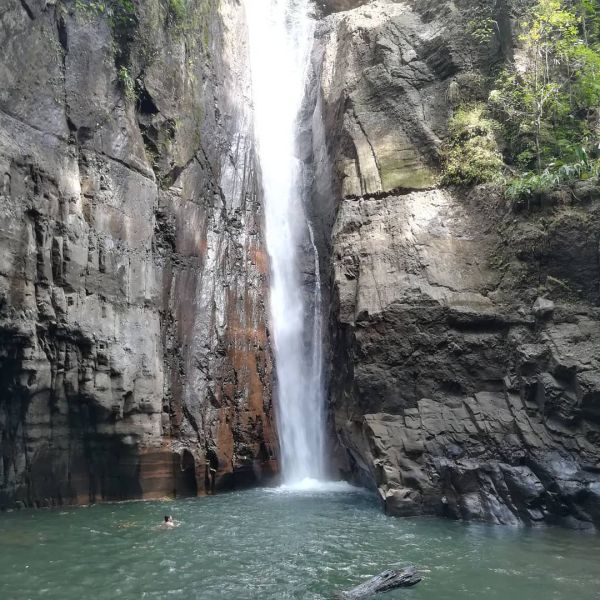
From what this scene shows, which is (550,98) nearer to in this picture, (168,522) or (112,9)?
(112,9)

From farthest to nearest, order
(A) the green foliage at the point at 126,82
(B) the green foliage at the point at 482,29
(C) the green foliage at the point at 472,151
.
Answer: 1. (B) the green foliage at the point at 482,29
2. (C) the green foliage at the point at 472,151
3. (A) the green foliage at the point at 126,82

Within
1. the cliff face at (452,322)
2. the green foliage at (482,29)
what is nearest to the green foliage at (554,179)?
the cliff face at (452,322)

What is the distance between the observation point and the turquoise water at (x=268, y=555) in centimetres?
709

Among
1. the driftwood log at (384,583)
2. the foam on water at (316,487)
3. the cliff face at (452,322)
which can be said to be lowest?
the driftwood log at (384,583)

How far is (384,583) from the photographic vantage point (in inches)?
275

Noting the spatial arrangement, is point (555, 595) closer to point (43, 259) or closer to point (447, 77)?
point (43, 259)

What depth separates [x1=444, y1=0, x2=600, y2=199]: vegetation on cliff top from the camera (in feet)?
48.0

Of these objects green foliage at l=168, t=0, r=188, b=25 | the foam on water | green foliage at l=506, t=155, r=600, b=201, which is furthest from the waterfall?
green foliage at l=506, t=155, r=600, b=201

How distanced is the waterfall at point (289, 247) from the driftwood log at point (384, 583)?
24.2ft

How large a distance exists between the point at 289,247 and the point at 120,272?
269 inches

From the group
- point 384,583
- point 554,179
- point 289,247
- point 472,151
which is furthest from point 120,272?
point 554,179

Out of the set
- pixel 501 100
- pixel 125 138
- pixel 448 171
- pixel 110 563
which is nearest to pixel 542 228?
pixel 448 171

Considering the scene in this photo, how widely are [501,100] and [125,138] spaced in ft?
35.4

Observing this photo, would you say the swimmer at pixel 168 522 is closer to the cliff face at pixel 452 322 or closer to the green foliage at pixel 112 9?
the cliff face at pixel 452 322
